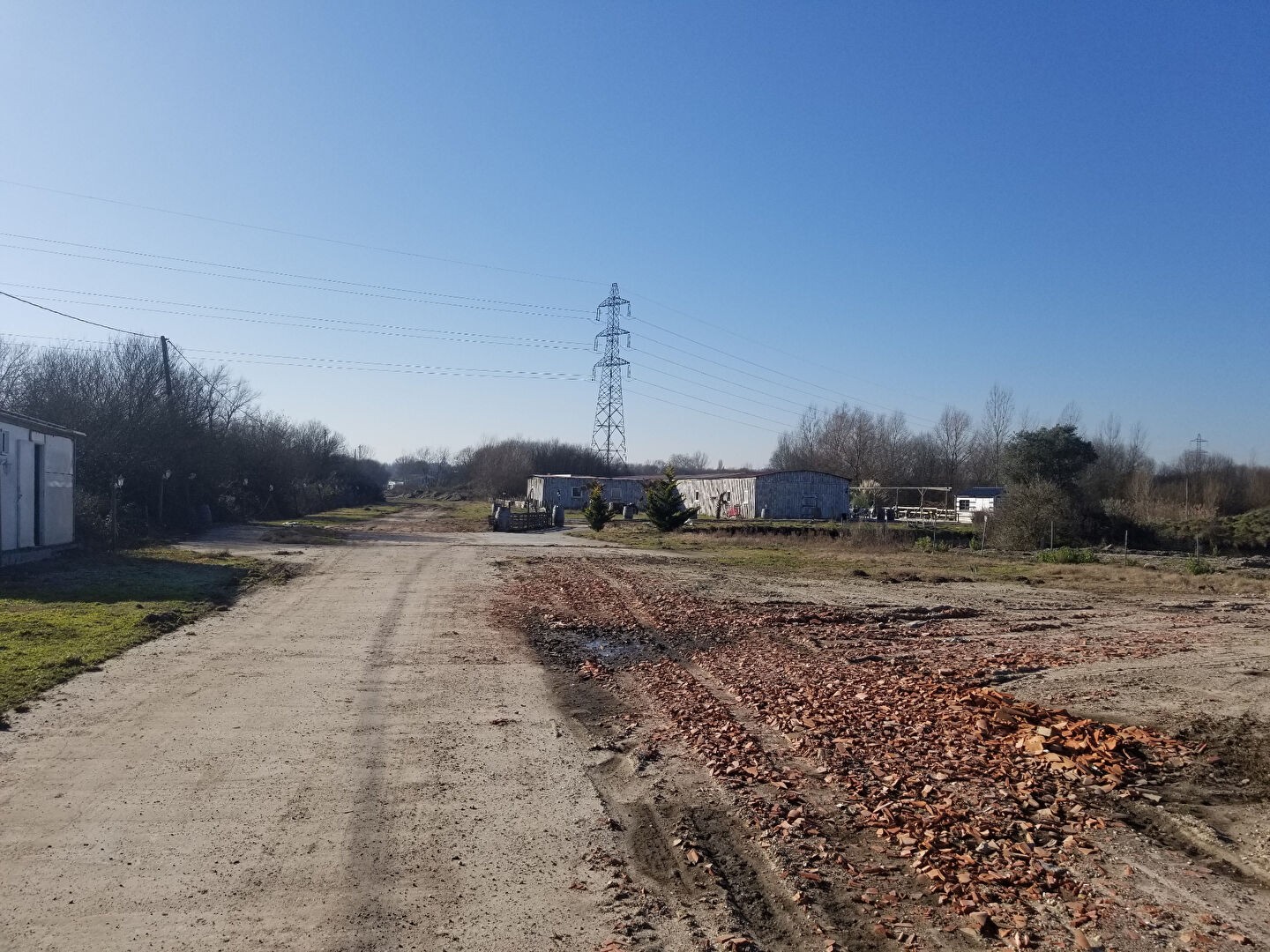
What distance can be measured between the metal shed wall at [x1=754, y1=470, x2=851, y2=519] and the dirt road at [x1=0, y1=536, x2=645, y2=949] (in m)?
52.7

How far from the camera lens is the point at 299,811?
6.62 meters

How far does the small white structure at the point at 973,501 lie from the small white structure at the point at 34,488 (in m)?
48.4

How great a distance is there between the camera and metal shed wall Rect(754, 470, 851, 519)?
210 ft

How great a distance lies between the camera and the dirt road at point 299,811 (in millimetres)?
4938

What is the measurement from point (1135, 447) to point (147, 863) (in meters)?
95.9

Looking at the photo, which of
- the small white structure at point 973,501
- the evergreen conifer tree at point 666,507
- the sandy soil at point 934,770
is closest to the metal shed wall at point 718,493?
the small white structure at point 973,501

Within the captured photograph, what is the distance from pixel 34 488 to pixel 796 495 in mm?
48864

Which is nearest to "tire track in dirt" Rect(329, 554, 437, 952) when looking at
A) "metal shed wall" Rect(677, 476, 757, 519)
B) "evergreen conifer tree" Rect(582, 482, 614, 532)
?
"evergreen conifer tree" Rect(582, 482, 614, 532)

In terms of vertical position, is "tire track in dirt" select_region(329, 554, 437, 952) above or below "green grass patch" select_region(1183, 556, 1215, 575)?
below

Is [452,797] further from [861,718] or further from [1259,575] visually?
[1259,575]

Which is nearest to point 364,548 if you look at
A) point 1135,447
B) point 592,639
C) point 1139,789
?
point 592,639

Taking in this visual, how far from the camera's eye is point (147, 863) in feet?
18.4

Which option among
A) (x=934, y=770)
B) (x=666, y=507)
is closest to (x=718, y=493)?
(x=666, y=507)

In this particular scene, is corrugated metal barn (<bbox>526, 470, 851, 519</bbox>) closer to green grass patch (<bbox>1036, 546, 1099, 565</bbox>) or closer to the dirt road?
green grass patch (<bbox>1036, 546, 1099, 565</bbox>)
